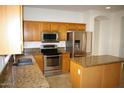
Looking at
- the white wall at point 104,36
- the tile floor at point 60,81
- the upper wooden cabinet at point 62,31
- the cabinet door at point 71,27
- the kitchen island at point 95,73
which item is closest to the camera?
the kitchen island at point 95,73

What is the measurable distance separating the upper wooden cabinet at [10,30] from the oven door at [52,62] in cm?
331

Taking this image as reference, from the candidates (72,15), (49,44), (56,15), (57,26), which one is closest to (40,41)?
(49,44)

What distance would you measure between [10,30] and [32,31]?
11.4ft

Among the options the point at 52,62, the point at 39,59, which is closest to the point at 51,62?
the point at 52,62

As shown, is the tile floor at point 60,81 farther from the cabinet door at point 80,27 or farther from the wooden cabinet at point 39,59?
the cabinet door at point 80,27

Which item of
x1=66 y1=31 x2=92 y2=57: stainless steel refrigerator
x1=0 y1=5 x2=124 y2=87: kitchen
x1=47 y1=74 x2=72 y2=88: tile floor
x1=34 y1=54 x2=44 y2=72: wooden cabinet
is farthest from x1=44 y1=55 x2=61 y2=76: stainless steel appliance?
x1=66 y1=31 x2=92 y2=57: stainless steel refrigerator

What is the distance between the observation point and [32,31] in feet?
15.8

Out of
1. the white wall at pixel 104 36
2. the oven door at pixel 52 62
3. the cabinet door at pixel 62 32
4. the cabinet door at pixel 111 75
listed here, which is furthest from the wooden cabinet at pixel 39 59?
the white wall at pixel 104 36

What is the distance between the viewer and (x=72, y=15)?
18.8 ft

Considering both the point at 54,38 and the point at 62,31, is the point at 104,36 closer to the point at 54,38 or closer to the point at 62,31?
the point at 62,31

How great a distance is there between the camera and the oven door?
15.6 feet

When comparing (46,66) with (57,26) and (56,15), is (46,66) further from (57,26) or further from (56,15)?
(56,15)

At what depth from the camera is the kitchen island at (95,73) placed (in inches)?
114

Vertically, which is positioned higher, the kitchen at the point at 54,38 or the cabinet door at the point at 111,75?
the kitchen at the point at 54,38
